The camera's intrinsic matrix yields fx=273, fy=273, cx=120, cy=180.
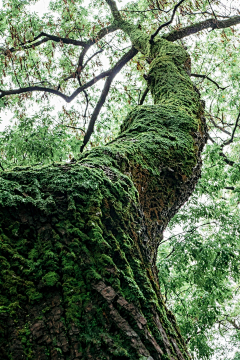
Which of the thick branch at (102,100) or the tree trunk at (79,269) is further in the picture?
the thick branch at (102,100)

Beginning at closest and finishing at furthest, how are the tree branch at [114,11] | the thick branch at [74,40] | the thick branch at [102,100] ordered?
the thick branch at [102,100]
the thick branch at [74,40]
the tree branch at [114,11]

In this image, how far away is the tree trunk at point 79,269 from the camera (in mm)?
1191

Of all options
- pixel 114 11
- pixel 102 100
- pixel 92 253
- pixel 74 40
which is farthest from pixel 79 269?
pixel 114 11

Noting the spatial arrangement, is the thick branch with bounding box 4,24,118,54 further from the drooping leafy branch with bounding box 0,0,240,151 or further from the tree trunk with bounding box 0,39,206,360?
the tree trunk with bounding box 0,39,206,360

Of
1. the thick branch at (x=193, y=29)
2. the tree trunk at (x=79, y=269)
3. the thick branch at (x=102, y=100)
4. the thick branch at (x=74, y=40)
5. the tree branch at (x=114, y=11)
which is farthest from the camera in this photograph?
the tree branch at (x=114, y=11)

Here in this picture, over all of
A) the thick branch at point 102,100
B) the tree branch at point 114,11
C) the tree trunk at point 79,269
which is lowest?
the tree trunk at point 79,269

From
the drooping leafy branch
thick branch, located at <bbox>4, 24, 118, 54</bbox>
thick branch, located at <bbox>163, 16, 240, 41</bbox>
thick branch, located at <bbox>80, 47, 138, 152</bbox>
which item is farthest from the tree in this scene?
thick branch, located at <bbox>4, 24, 118, 54</bbox>

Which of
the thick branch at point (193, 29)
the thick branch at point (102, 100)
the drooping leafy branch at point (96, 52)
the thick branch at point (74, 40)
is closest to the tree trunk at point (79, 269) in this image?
the thick branch at point (102, 100)

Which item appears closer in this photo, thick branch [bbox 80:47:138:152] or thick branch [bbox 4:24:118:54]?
thick branch [bbox 80:47:138:152]

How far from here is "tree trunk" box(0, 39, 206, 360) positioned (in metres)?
1.19

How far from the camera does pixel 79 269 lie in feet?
4.72

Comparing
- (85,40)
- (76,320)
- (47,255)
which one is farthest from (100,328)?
(85,40)

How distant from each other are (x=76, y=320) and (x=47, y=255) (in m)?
0.35

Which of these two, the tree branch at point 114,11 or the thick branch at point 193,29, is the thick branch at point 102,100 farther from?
the tree branch at point 114,11
